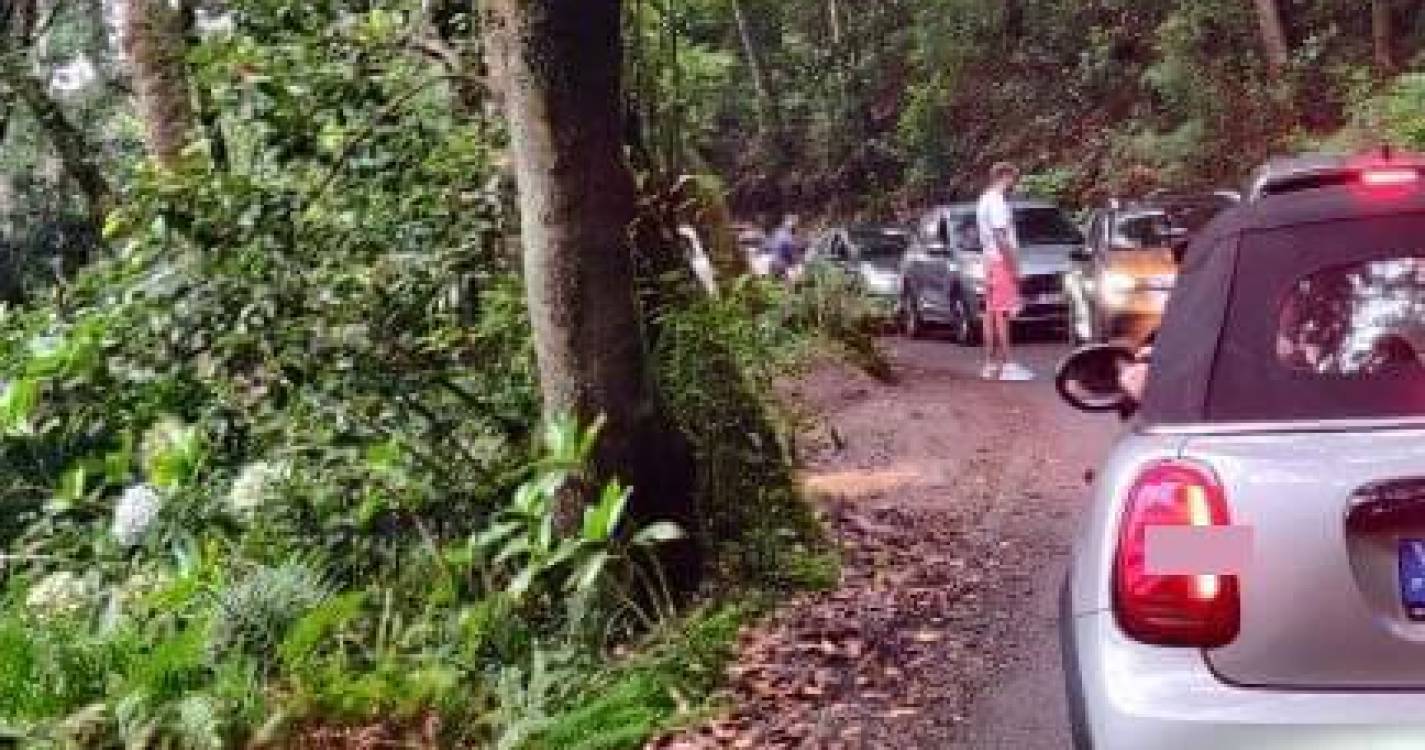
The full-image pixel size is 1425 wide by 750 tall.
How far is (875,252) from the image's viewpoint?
108ft

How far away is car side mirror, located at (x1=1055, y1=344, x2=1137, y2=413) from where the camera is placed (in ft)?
18.8

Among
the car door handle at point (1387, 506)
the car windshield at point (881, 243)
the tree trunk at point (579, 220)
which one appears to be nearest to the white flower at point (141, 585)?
the tree trunk at point (579, 220)

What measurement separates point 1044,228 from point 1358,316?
2032 centimetres

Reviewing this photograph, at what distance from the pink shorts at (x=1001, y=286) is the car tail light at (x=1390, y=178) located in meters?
12.0

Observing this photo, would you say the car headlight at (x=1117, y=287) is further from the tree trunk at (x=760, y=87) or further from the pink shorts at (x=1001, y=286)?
the tree trunk at (x=760, y=87)

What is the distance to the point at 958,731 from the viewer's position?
6.91 m

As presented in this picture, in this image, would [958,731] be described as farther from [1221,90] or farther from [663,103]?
[1221,90]

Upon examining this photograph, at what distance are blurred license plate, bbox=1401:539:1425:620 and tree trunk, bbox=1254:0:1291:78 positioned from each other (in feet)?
96.7

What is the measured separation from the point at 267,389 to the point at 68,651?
1702 mm

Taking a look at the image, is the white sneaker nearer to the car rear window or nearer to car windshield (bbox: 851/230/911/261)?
car windshield (bbox: 851/230/911/261)

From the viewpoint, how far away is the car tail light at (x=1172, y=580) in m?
3.81

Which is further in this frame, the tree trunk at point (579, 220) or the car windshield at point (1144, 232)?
the car windshield at point (1144, 232)

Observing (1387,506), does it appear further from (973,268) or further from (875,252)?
(875,252)

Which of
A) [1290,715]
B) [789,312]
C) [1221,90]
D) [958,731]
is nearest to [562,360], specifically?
[958,731]
